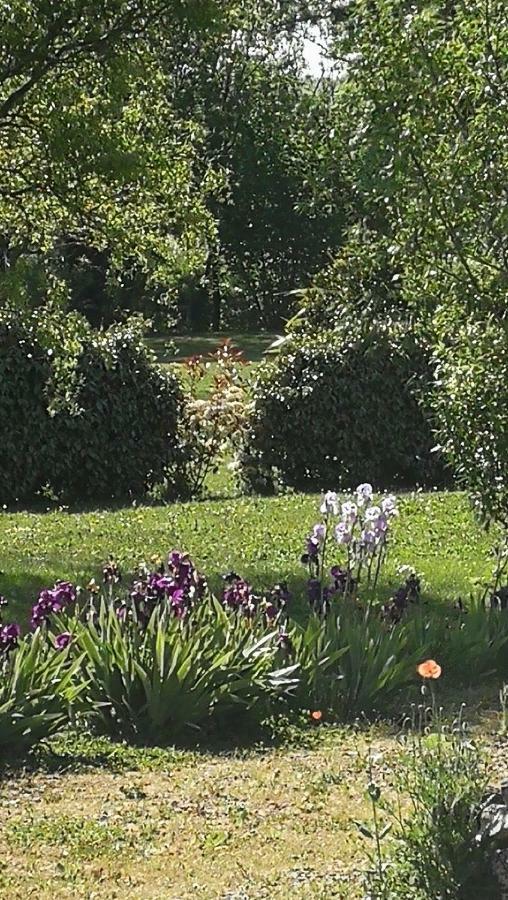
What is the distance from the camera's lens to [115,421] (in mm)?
13891

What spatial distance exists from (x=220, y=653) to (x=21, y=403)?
775 cm

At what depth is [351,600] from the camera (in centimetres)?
757

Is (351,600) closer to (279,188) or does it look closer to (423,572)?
(423,572)

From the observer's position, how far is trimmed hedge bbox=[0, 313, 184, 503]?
13.7m

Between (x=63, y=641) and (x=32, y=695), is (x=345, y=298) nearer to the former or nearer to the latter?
(x=63, y=641)

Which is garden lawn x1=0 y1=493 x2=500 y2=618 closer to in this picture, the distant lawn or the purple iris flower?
the purple iris flower

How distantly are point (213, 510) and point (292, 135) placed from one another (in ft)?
63.1

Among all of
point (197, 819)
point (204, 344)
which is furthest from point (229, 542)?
point (204, 344)

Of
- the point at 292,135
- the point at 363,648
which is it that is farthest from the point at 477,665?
the point at 292,135

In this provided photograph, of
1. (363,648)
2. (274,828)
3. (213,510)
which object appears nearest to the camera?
(274,828)

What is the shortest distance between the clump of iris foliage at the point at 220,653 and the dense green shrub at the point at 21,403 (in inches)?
250

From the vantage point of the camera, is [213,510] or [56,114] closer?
[56,114]

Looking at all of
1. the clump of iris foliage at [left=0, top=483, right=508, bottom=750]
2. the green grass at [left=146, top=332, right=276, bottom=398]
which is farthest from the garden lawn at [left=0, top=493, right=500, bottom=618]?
the green grass at [left=146, top=332, right=276, bottom=398]

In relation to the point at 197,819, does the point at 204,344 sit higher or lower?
higher
